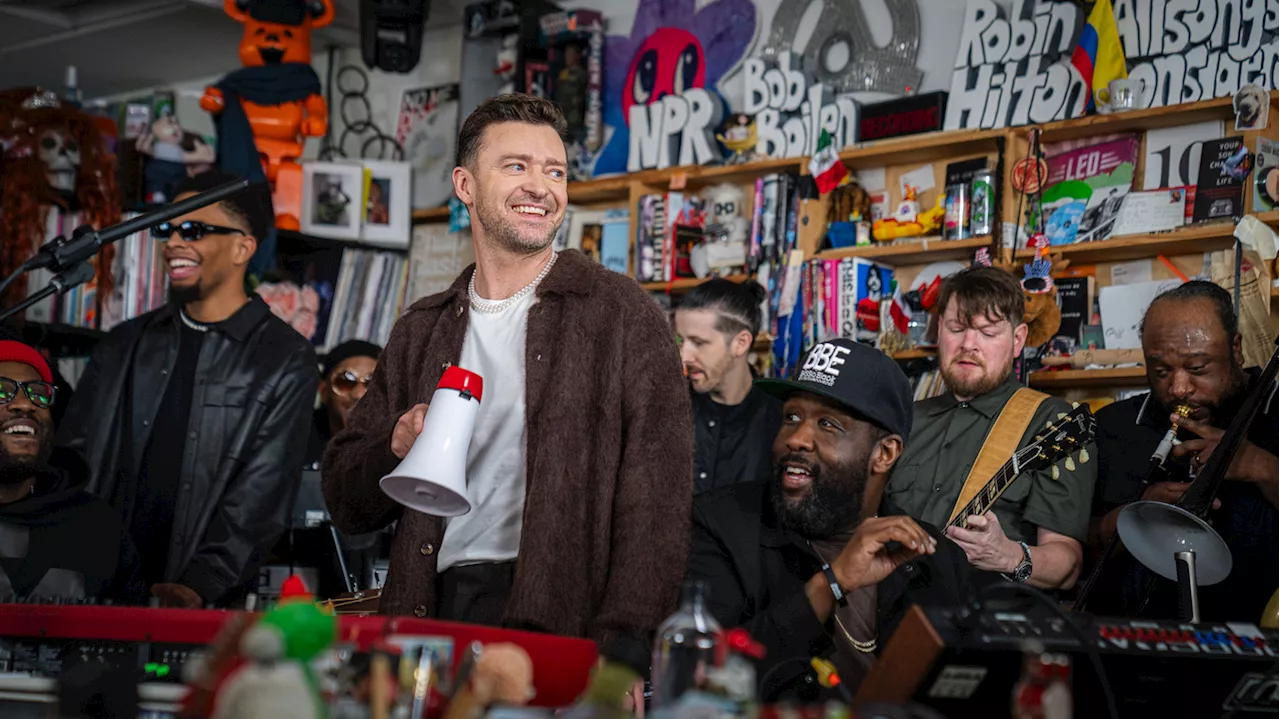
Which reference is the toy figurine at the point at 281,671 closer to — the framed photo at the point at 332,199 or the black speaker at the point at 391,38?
the black speaker at the point at 391,38

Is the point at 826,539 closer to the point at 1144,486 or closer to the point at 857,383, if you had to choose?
the point at 857,383

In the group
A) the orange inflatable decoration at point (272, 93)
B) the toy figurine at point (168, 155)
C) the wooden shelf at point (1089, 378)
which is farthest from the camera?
the toy figurine at point (168, 155)

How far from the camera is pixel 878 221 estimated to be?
15.8 ft

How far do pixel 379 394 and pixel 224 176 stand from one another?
160 cm

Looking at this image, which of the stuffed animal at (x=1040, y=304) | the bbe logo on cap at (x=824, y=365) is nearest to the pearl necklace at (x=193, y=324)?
the bbe logo on cap at (x=824, y=365)

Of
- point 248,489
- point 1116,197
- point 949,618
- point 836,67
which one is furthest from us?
point 836,67

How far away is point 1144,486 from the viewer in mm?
3133

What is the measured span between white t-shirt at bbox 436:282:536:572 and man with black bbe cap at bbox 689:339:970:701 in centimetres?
38

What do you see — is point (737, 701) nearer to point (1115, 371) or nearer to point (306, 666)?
point (306, 666)

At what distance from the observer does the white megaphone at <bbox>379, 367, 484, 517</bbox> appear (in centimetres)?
199

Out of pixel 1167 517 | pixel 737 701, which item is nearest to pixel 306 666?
pixel 737 701

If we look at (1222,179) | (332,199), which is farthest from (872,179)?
(332,199)

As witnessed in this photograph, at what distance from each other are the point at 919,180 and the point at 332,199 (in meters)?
2.61

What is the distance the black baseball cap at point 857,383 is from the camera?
2.69 meters
